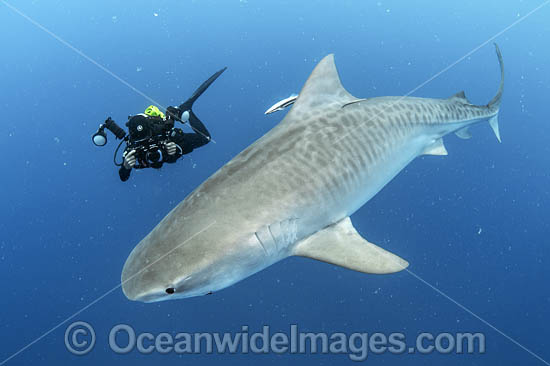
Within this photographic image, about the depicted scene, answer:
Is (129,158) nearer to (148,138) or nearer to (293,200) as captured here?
(148,138)

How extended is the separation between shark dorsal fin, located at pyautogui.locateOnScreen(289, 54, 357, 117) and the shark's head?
133 cm

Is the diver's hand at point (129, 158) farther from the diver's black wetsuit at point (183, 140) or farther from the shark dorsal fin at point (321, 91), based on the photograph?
the shark dorsal fin at point (321, 91)

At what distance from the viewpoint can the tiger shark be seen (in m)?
2.06

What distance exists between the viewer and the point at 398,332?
4.43m

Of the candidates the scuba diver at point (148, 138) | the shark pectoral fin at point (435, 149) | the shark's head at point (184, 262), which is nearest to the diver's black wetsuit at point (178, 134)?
the scuba diver at point (148, 138)

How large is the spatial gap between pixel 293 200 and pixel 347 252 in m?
0.58

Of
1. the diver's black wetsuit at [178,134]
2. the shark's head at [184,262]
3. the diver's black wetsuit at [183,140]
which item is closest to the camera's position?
the shark's head at [184,262]

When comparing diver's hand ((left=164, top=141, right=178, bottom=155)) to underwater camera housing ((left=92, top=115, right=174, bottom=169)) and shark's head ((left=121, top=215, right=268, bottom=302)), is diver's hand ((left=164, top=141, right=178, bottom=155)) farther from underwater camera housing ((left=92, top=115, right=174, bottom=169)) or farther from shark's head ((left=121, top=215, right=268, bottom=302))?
shark's head ((left=121, top=215, right=268, bottom=302))

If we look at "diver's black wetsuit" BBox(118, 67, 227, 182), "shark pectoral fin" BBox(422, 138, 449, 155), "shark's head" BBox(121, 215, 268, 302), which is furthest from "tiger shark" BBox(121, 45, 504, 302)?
"diver's black wetsuit" BBox(118, 67, 227, 182)

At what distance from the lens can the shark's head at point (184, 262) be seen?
1.97 meters

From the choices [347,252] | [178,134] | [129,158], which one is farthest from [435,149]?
[129,158]

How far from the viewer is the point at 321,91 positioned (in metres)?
3.05

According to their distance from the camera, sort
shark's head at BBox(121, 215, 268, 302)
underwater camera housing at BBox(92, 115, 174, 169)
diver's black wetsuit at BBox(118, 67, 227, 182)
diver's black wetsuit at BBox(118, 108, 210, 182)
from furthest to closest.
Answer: diver's black wetsuit at BBox(118, 108, 210, 182) < diver's black wetsuit at BBox(118, 67, 227, 182) < underwater camera housing at BBox(92, 115, 174, 169) < shark's head at BBox(121, 215, 268, 302)

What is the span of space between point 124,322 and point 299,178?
354cm
